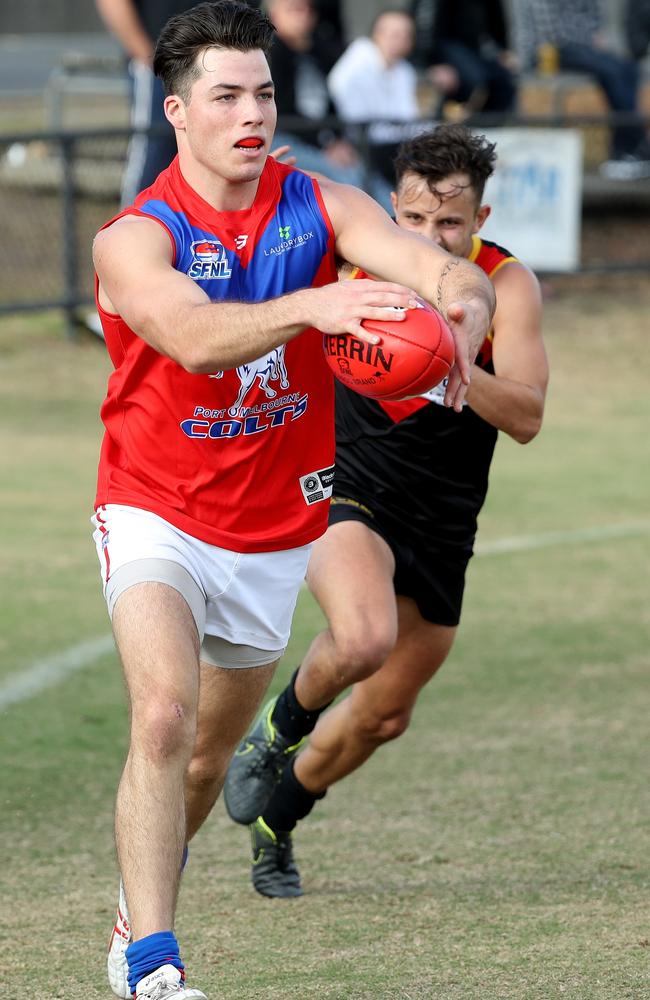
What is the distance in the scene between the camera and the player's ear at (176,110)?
4.26m

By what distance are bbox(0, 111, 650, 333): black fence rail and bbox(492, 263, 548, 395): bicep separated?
8891 mm

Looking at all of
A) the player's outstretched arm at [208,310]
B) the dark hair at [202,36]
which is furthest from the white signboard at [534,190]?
the player's outstretched arm at [208,310]

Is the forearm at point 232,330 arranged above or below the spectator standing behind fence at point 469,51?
above

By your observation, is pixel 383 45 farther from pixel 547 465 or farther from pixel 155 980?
pixel 155 980

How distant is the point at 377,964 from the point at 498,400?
1.74 metres

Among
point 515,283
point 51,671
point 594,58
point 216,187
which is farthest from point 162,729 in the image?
point 594,58

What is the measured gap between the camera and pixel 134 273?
395cm

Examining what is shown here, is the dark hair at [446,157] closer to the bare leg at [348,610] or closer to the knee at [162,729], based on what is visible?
the bare leg at [348,610]

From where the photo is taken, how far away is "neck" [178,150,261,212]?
4250 millimetres

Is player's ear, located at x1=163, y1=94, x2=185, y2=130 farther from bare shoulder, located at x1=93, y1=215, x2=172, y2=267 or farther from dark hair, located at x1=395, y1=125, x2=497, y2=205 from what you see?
dark hair, located at x1=395, y1=125, x2=497, y2=205

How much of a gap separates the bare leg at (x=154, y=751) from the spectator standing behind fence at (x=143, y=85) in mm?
5053

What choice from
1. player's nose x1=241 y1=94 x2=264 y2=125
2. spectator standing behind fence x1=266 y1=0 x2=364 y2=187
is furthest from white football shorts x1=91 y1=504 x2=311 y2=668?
spectator standing behind fence x1=266 y1=0 x2=364 y2=187

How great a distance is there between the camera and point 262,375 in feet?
13.8

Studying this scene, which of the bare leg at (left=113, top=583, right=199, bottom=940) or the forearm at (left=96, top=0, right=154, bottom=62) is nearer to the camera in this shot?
the bare leg at (left=113, top=583, right=199, bottom=940)
